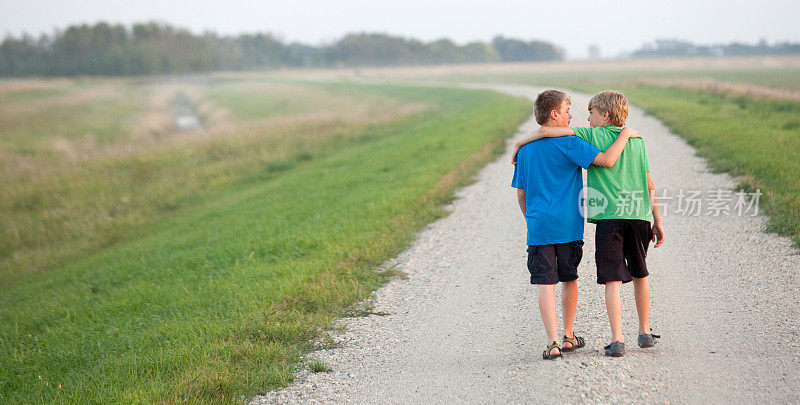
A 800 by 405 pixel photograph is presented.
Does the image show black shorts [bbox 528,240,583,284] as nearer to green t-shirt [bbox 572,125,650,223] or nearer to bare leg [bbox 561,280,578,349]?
bare leg [bbox 561,280,578,349]

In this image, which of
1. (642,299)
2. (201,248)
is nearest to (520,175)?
(642,299)

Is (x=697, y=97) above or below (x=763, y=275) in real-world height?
above

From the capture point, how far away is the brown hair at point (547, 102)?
389 cm

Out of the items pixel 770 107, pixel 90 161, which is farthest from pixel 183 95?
pixel 770 107

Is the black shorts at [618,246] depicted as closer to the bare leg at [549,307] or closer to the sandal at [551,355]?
the bare leg at [549,307]

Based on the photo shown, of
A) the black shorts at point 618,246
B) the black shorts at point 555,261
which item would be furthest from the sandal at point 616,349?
the black shorts at point 555,261

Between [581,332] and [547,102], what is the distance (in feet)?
6.31

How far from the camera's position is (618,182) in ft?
12.9

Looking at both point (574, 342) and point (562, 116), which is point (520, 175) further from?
point (574, 342)

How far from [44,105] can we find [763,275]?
178 ft

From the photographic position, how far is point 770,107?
1650 cm

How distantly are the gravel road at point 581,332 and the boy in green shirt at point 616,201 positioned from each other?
0.52m

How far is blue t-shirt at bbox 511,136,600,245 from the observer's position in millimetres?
3947

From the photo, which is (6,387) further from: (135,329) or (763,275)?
(763,275)
